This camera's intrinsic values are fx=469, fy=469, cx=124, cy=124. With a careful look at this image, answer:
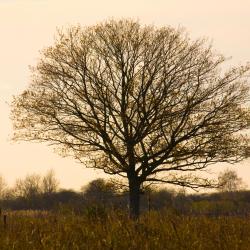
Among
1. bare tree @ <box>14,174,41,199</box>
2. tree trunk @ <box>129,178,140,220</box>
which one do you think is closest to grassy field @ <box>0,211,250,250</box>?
tree trunk @ <box>129,178,140,220</box>

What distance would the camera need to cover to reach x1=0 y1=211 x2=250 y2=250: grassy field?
5230mm

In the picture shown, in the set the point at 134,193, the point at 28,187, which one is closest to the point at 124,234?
the point at 134,193

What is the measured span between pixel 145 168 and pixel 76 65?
600cm

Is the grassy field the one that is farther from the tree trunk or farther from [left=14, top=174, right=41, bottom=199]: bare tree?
[left=14, top=174, right=41, bottom=199]: bare tree

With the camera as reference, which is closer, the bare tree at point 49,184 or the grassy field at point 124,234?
the grassy field at point 124,234

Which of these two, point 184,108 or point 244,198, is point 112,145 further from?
point 244,198

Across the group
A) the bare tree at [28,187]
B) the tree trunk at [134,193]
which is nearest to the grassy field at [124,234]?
the tree trunk at [134,193]

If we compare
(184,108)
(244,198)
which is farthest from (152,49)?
(244,198)

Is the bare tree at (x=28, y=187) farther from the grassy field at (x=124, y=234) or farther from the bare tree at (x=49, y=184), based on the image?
the grassy field at (x=124, y=234)

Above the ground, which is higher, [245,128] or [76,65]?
[76,65]

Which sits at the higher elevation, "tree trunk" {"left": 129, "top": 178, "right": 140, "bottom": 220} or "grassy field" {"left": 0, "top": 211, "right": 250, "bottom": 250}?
"tree trunk" {"left": 129, "top": 178, "right": 140, "bottom": 220}

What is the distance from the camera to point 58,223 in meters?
6.70

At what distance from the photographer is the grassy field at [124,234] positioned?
5230mm

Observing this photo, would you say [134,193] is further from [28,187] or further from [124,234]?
[28,187]
